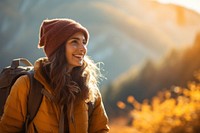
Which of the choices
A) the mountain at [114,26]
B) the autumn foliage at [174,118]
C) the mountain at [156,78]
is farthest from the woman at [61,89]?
the mountain at [114,26]

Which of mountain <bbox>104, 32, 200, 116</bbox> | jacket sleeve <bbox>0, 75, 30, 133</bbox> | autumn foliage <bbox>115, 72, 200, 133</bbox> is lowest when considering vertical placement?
jacket sleeve <bbox>0, 75, 30, 133</bbox>

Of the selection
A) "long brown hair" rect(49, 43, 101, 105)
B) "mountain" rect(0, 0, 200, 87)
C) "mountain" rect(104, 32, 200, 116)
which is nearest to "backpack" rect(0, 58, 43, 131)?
"long brown hair" rect(49, 43, 101, 105)

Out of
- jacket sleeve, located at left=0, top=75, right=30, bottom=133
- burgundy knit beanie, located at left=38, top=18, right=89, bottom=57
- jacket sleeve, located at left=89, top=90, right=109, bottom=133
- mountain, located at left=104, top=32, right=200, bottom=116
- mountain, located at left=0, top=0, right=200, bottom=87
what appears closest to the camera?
jacket sleeve, located at left=0, top=75, right=30, bottom=133

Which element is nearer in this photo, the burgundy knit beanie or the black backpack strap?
the black backpack strap

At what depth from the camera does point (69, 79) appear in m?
2.59

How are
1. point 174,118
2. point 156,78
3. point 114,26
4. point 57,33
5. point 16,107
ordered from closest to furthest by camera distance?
point 16,107 → point 57,33 → point 174,118 → point 156,78 → point 114,26

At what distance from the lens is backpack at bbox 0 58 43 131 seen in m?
2.47

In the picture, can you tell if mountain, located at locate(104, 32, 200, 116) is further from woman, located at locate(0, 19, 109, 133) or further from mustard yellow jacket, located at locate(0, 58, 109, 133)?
mustard yellow jacket, located at locate(0, 58, 109, 133)

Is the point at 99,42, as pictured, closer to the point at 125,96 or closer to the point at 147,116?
the point at 125,96

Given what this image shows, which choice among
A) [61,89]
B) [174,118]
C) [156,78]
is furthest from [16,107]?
[156,78]

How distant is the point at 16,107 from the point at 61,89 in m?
0.26

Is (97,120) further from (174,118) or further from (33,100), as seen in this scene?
(174,118)

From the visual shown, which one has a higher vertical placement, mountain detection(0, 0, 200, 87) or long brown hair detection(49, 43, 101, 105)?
mountain detection(0, 0, 200, 87)

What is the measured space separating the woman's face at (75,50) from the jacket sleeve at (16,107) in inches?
10.6
